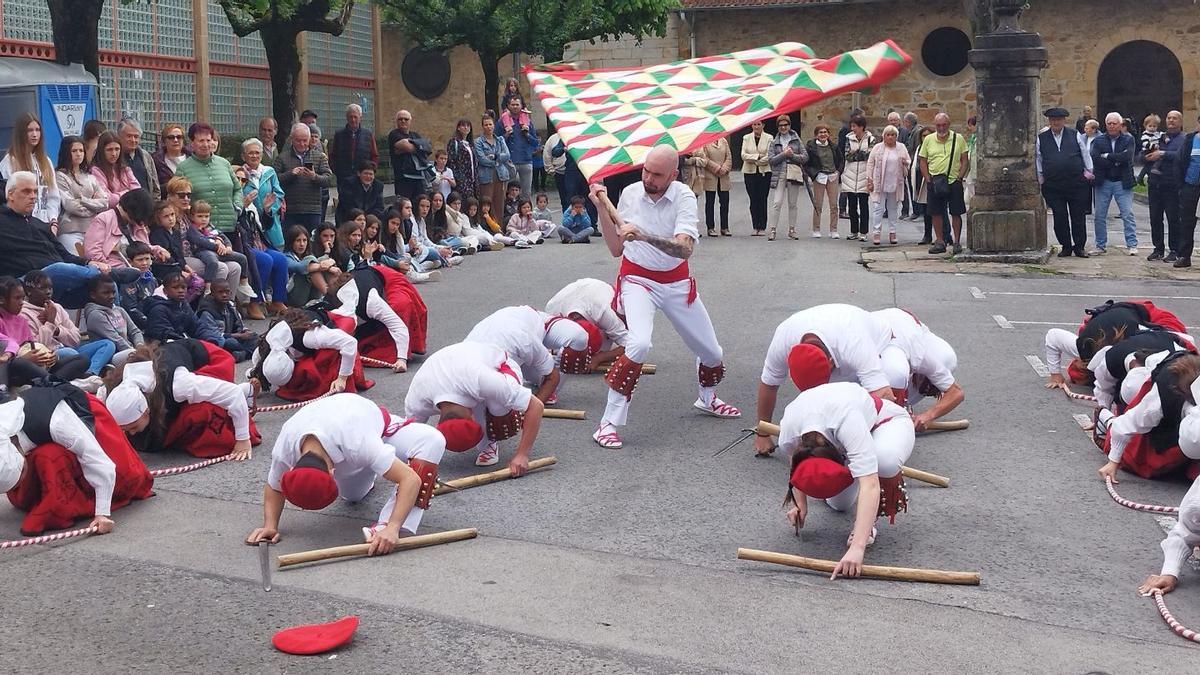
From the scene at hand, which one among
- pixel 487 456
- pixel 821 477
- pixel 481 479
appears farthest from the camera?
pixel 487 456

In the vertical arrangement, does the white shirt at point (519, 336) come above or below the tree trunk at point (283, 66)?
below

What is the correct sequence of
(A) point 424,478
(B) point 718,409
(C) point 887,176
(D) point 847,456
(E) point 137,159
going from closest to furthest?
(D) point 847,456, (A) point 424,478, (B) point 718,409, (E) point 137,159, (C) point 887,176

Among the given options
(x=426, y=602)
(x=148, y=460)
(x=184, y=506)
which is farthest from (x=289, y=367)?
(x=426, y=602)

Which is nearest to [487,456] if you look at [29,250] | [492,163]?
[29,250]

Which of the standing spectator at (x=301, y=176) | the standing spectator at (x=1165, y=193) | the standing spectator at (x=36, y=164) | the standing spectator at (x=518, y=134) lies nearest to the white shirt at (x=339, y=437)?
the standing spectator at (x=36, y=164)

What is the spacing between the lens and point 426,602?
5469mm

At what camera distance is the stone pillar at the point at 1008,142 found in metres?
15.8

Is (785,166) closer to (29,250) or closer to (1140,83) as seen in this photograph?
(29,250)

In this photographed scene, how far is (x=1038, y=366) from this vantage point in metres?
10.2

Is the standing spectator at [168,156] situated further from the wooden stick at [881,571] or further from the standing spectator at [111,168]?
the wooden stick at [881,571]

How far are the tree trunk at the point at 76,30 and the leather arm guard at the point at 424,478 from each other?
10.8m

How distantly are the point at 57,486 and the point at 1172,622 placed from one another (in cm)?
477

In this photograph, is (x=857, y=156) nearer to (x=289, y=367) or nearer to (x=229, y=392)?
(x=289, y=367)

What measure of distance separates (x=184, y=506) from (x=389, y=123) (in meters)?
28.2
